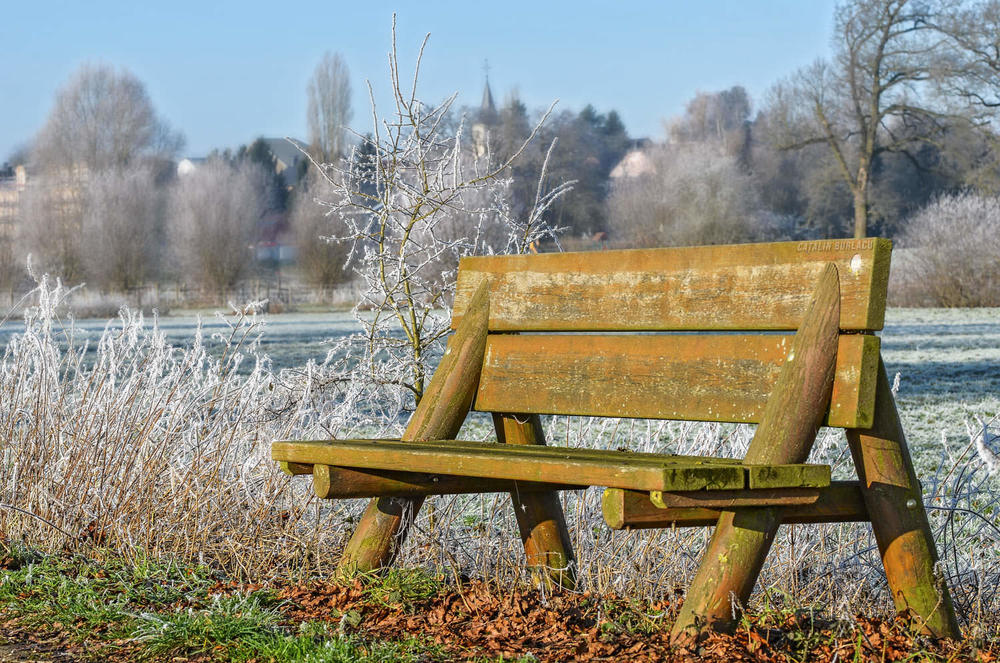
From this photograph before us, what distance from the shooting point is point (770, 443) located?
2721 mm

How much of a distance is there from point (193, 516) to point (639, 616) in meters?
1.68

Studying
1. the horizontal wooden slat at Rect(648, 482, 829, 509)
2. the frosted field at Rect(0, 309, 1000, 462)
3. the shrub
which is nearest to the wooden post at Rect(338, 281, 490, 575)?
the horizontal wooden slat at Rect(648, 482, 829, 509)

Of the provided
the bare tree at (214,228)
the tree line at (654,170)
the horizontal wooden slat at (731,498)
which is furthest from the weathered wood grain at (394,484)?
the bare tree at (214,228)

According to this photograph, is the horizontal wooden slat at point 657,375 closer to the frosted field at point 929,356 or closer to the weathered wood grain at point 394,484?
the weathered wood grain at point 394,484

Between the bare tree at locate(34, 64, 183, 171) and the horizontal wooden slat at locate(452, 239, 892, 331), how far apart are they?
5439cm

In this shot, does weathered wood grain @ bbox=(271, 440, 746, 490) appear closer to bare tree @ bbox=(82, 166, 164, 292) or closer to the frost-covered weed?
the frost-covered weed

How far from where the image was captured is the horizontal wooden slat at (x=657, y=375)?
2.80 m

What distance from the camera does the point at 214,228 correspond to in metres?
46.7

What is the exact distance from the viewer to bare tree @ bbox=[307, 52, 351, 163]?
61906 mm

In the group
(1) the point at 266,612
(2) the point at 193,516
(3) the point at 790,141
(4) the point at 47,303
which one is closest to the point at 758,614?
(1) the point at 266,612

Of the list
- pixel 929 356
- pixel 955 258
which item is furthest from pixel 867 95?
pixel 929 356

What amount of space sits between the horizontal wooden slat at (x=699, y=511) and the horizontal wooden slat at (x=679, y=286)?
419 mm

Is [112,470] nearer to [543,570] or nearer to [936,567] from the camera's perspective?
[543,570]

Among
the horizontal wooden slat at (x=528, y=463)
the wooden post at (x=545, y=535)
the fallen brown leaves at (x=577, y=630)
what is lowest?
the fallen brown leaves at (x=577, y=630)
